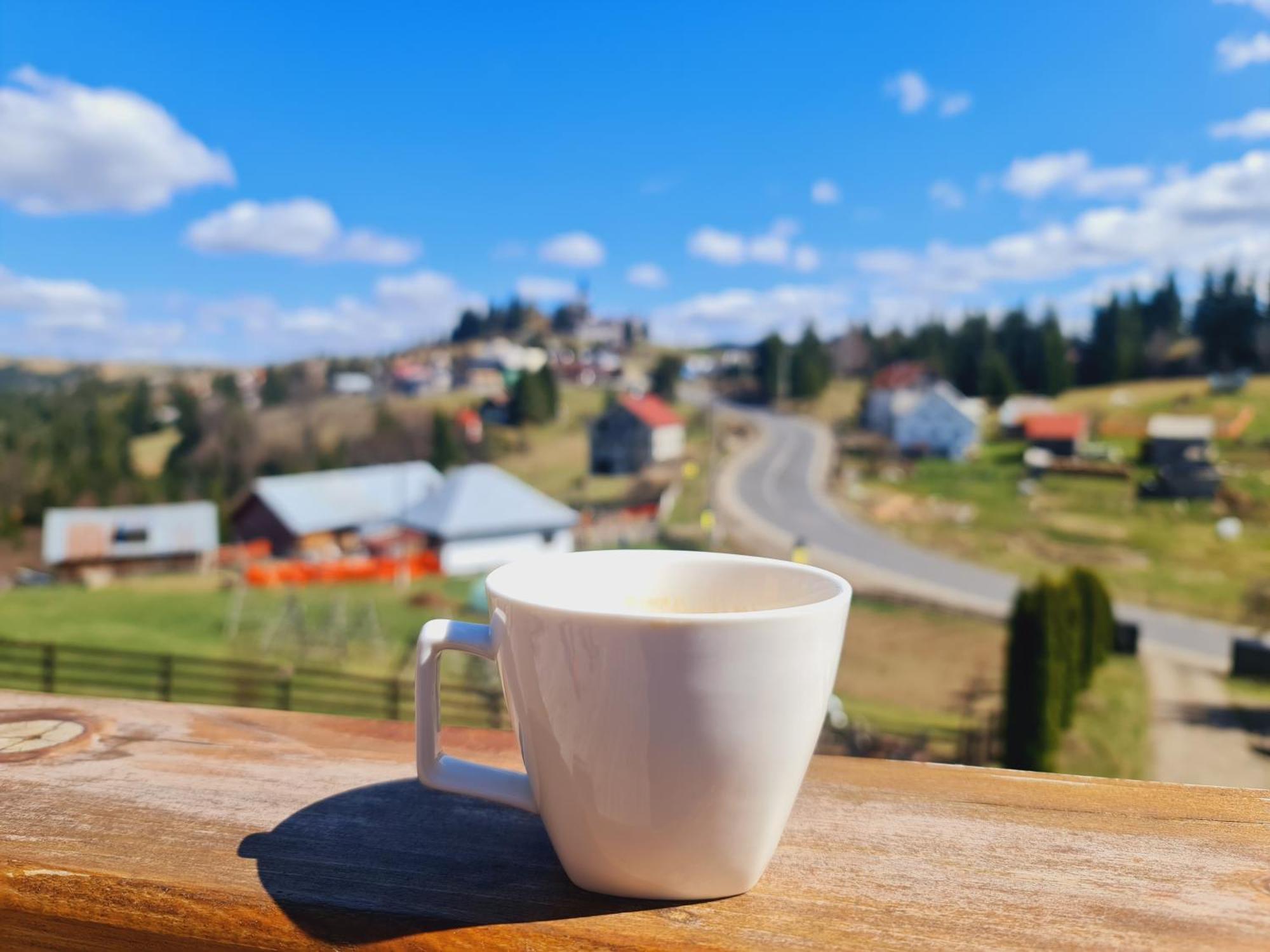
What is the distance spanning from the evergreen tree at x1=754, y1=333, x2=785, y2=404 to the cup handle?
5370 centimetres

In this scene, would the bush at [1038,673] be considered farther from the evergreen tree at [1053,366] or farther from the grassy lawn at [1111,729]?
the evergreen tree at [1053,366]

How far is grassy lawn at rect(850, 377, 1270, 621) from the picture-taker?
23.4 meters

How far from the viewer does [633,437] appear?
131 ft

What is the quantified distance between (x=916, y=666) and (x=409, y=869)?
15632 millimetres

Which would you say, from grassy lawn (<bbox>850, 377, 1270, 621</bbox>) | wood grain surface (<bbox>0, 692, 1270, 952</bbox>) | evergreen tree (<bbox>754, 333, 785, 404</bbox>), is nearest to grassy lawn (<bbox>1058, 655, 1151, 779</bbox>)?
grassy lawn (<bbox>850, 377, 1270, 621</bbox>)

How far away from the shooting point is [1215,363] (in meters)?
45.0

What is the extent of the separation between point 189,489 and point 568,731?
146ft

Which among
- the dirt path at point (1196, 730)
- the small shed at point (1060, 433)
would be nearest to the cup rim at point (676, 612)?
the dirt path at point (1196, 730)

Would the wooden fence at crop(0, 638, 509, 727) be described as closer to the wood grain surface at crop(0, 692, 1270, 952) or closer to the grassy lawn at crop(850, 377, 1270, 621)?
the wood grain surface at crop(0, 692, 1270, 952)

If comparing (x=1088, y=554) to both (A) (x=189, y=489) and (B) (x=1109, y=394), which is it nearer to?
(B) (x=1109, y=394)

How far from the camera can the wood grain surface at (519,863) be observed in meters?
0.60

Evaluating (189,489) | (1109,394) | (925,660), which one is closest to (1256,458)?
(1109,394)

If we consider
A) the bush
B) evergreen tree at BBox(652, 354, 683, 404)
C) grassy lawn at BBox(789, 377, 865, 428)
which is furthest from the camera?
evergreen tree at BBox(652, 354, 683, 404)

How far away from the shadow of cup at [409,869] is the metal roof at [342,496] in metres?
28.1
